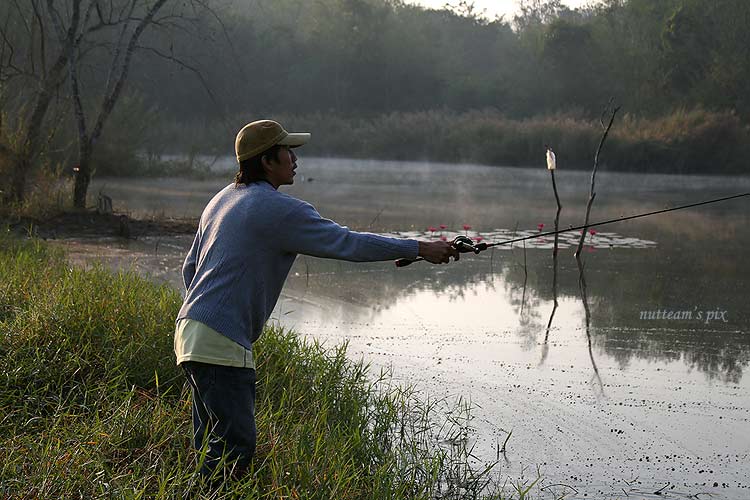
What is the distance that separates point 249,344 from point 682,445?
104 inches

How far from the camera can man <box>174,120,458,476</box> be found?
140 inches

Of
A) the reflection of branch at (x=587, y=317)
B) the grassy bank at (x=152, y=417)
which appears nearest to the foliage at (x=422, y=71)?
the reflection of branch at (x=587, y=317)

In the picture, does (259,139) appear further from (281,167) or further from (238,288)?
(238,288)

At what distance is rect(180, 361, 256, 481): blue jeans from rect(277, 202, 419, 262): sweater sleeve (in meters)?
0.48

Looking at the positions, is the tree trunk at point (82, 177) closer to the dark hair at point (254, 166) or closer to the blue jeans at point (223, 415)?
the dark hair at point (254, 166)

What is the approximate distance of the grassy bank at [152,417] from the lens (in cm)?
366

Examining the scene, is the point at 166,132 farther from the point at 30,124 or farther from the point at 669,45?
the point at 30,124

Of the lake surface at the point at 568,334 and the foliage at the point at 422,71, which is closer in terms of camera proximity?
the lake surface at the point at 568,334

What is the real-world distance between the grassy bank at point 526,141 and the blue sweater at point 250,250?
18.9m

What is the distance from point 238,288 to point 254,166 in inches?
18.7

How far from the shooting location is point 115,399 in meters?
4.54

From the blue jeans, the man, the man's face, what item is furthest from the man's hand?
the blue jeans

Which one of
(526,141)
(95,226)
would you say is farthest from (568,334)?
(526,141)

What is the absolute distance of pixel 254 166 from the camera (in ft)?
12.3
